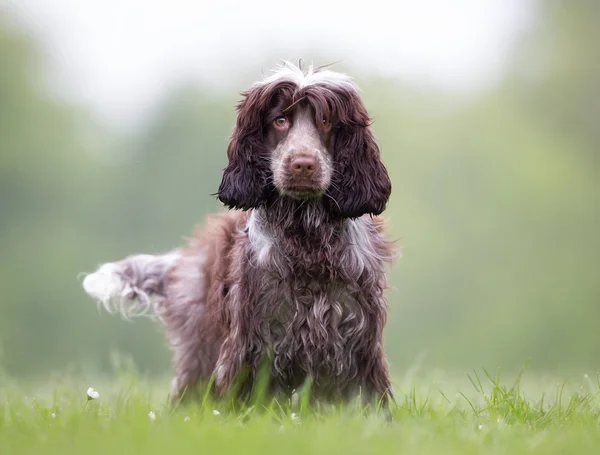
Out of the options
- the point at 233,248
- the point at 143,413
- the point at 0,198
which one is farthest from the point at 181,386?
the point at 0,198

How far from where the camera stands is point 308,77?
18.0 ft

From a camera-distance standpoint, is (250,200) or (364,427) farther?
(250,200)

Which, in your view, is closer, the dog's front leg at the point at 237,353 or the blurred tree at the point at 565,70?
the dog's front leg at the point at 237,353

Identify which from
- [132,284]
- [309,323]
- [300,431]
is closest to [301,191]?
[309,323]

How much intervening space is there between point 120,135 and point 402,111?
9588 millimetres

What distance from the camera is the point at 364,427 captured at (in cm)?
404

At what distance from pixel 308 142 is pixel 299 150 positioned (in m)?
0.13

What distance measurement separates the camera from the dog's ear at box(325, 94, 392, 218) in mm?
5355

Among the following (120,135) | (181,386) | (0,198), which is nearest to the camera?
(181,386)

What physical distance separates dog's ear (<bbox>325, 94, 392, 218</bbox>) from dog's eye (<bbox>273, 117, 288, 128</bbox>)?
0.30m

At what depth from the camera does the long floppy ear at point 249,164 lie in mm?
5410

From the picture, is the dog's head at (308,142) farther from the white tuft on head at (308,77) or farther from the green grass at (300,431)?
the green grass at (300,431)

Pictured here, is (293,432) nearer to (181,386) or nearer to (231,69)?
(181,386)

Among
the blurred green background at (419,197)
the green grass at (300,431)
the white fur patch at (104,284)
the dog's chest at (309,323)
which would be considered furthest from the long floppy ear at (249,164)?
the blurred green background at (419,197)
